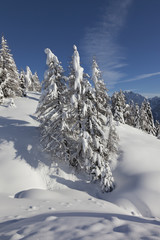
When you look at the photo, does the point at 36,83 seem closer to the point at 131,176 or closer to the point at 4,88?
the point at 4,88

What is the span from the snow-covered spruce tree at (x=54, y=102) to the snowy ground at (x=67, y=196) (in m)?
1.62

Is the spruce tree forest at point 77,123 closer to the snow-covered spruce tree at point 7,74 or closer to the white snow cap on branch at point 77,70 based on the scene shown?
the white snow cap on branch at point 77,70

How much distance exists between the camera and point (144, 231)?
383 centimetres

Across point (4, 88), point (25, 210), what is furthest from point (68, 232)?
point (4, 88)

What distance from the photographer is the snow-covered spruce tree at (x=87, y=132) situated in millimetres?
11820

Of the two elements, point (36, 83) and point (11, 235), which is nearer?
point (11, 235)

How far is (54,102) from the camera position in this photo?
14.5 metres

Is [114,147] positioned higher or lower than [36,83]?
lower

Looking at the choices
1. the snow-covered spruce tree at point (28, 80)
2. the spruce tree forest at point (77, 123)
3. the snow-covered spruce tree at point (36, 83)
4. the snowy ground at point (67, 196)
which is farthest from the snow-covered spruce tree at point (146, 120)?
the snow-covered spruce tree at point (36, 83)

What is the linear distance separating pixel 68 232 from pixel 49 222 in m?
1.15

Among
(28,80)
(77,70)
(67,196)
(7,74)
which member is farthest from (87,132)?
(28,80)

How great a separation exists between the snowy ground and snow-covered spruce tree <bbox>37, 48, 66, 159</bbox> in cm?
162

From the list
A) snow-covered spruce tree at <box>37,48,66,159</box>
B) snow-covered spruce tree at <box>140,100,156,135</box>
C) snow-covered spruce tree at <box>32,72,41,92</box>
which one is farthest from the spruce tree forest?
snow-covered spruce tree at <box>32,72,41,92</box>

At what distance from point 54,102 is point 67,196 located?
8.92m
